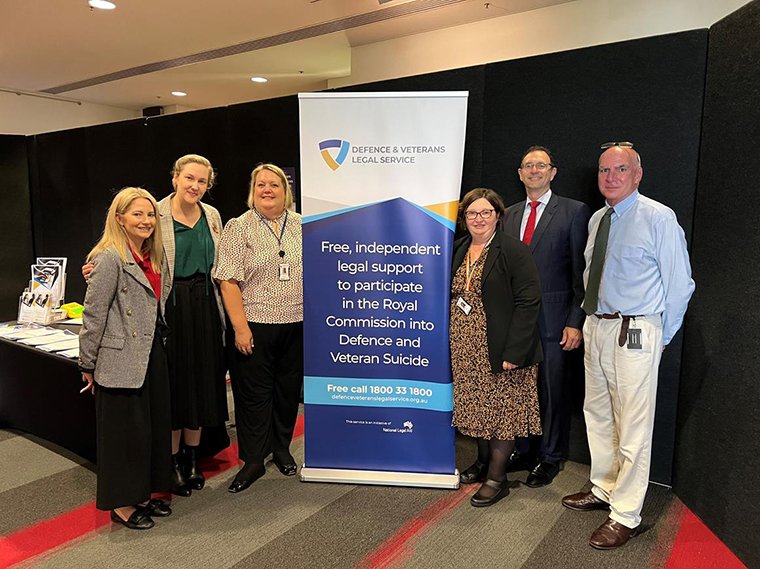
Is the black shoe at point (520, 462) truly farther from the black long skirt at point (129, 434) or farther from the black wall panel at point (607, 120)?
the black long skirt at point (129, 434)

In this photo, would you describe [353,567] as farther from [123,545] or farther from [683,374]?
[683,374]

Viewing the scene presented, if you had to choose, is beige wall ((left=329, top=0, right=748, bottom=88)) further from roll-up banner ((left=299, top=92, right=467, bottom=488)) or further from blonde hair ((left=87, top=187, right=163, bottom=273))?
blonde hair ((left=87, top=187, right=163, bottom=273))

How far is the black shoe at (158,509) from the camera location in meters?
2.54

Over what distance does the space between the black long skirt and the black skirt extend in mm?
199

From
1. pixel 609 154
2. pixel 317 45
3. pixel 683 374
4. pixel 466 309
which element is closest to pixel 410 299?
pixel 466 309

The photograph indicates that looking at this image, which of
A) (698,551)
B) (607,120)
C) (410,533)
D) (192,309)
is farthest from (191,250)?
(698,551)

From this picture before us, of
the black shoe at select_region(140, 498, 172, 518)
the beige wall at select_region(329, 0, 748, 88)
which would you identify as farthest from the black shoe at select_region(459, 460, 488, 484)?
the beige wall at select_region(329, 0, 748, 88)

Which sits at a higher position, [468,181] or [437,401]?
[468,181]

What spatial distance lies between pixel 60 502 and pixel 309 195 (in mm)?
2007

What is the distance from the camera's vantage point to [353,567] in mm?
2156

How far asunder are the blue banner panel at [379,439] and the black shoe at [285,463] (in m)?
0.15

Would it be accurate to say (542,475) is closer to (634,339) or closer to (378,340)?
(634,339)

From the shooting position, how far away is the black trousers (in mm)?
2762

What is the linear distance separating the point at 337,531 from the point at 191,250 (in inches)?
59.8
